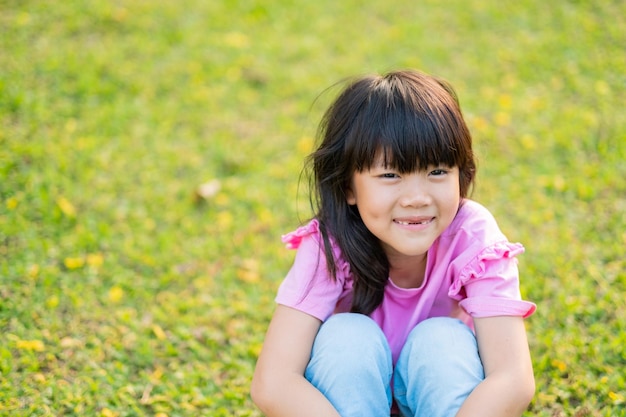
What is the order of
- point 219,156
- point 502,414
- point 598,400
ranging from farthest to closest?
point 219,156 < point 598,400 < point 502,414

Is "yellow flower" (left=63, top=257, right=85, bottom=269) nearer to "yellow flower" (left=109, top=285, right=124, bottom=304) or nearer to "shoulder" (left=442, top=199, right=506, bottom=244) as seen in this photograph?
"yellow flower" (left=109, top=285, right=124, bottom=304)

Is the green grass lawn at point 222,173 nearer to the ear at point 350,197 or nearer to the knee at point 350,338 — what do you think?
the knee at point 350,338

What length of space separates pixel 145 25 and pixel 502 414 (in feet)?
12.0

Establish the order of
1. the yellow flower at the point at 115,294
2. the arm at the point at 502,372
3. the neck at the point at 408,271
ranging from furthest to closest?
the yellow flower at the point at 115,294
the neck at the point at 408,271
the arm at the point at 502,372

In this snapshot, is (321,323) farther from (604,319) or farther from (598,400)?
(604,319)

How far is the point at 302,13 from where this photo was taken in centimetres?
473

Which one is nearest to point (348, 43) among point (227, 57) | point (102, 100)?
point (227, 57)

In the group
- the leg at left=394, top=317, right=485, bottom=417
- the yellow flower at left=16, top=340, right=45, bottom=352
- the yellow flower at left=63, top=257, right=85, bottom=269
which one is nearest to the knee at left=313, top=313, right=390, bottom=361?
the leg at left=394, top=317, right=485, bottom=417

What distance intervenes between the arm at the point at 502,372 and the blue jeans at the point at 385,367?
0.04 meters

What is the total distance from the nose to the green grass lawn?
0.92 meters

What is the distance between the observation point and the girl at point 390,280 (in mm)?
1839

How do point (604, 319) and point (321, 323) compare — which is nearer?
point (321, 323)

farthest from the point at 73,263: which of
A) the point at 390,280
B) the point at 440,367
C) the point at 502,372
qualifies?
the point at 502,372

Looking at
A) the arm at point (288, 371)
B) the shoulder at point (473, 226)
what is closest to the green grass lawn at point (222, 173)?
the arm at point (288, 371)
